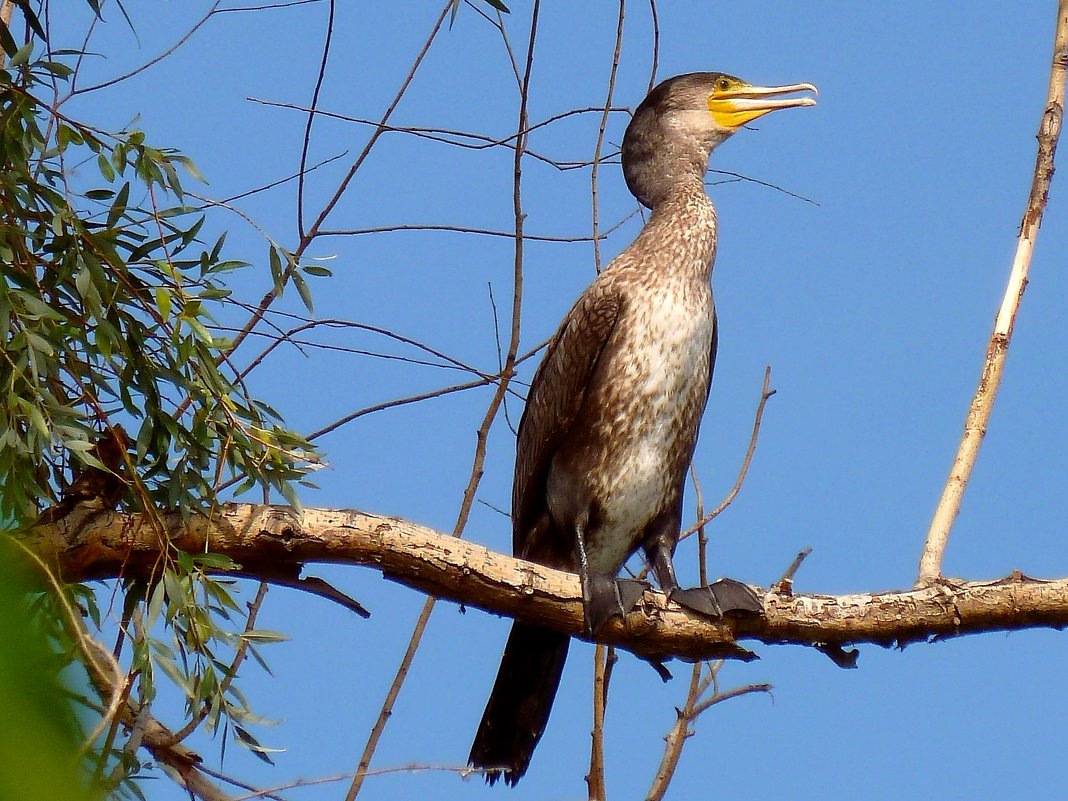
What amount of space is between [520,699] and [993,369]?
1.61 meters

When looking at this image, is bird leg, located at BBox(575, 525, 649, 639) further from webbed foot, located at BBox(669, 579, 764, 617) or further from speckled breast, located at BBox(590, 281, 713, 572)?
speckled breast, located at BBox(590, 281, 713, 572)

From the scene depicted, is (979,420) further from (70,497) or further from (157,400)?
(70,497)

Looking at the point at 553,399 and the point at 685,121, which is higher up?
the point at 685,121

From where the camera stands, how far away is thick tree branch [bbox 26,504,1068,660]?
262 cm

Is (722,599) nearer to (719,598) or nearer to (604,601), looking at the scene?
(719,598)

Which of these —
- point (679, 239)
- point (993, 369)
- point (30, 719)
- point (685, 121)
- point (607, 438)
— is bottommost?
point (30, 719)

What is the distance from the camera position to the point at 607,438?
11.9 ft

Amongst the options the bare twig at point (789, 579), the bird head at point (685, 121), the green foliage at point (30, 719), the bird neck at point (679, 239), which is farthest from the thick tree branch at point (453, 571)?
the green foliage at point (30, 719)

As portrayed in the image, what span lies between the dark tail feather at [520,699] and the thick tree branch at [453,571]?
619 mm

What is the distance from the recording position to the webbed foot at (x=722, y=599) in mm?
2816

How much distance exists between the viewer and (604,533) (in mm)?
3699

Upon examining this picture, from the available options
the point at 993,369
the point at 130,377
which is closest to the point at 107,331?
the point at 130,377

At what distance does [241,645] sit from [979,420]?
1.70 meters

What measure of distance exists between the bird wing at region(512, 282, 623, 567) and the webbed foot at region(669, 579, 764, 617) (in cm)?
90
